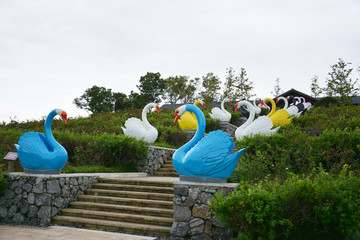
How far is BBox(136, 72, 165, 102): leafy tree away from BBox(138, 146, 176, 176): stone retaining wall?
97.8 feet

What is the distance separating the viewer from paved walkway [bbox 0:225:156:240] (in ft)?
21.4

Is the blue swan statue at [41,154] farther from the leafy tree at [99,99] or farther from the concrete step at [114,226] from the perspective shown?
the leafy tree at [99,99]

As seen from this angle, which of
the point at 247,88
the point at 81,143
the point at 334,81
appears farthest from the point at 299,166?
the point at 247,88

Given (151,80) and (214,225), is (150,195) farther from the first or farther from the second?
(151,80)

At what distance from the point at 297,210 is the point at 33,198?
6079 millimetres

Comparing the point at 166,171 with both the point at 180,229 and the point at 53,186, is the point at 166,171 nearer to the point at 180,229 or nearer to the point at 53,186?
the point at 53,186

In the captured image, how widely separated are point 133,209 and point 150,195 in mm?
631

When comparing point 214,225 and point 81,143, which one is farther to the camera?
point 81,143

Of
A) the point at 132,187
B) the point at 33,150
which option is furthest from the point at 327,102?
the point at 33,150

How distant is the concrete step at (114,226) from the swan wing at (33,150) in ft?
4.70

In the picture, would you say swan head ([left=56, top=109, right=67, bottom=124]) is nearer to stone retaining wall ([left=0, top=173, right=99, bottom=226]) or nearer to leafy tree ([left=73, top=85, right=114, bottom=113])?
stone retaining wall ([left=0, top=173, right=99, bottom=226])

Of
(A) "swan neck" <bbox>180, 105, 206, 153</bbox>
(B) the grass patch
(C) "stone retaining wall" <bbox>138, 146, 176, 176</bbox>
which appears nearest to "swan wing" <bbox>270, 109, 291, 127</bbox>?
(C) "stone retaining wall" <bbox>138, 146, 176, 176</bbox>

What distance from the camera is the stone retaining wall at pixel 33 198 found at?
799cm

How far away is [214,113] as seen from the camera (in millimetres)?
19016
